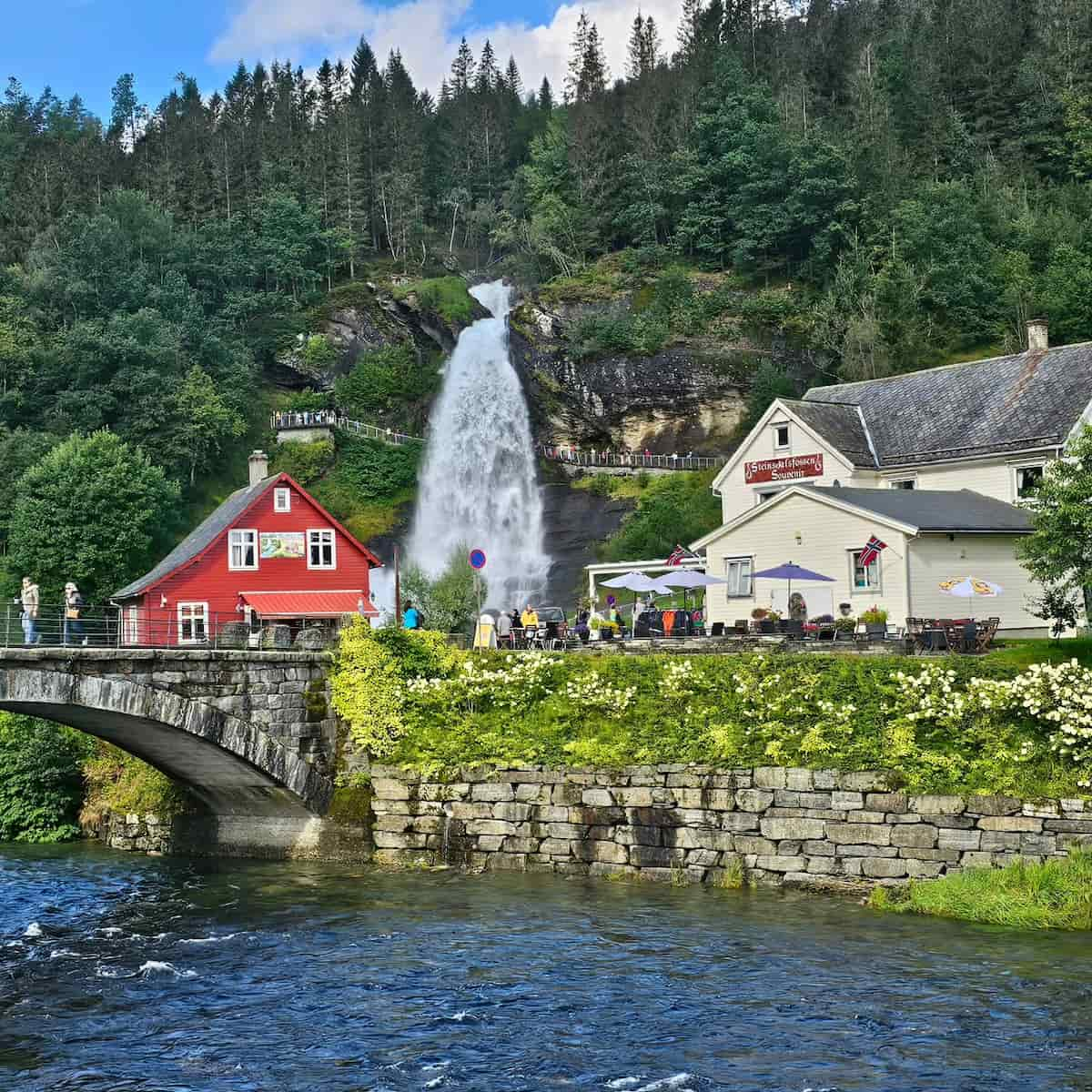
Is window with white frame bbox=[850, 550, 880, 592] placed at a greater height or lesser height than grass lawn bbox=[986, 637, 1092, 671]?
greater

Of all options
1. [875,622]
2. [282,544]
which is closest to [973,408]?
[875,622]

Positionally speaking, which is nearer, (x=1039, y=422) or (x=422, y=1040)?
(x=422, y=1040)

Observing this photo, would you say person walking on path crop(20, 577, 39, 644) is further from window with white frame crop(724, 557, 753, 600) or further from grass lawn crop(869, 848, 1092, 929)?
window with white frame crop(724, 557, 753, 600)

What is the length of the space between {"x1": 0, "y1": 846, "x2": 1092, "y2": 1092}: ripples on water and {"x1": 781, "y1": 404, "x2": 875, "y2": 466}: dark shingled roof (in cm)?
2746

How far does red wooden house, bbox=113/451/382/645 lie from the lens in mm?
49312

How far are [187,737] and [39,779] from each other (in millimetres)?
10517

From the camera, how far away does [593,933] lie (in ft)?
70.2

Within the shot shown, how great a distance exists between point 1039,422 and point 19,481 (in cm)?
4612

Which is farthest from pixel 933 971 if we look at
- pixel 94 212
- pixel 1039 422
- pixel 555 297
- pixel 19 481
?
pixel 94 212

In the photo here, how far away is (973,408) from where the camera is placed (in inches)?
1876

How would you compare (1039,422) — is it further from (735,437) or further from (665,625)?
(735,437)

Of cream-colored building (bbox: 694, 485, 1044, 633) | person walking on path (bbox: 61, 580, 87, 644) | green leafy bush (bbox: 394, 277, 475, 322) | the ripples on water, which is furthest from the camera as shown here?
green leafy bush (bbox: 394, 277, 475, 322)

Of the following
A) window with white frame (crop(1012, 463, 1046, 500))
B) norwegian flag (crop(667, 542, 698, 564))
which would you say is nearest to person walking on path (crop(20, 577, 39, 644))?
norwegian flag (crop(667, 542, 698, 564))

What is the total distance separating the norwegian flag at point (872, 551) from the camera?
36625 mm
